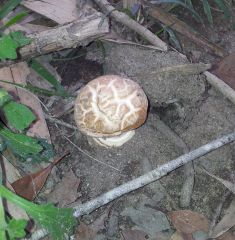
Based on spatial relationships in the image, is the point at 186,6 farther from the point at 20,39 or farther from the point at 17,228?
the point at 17,228

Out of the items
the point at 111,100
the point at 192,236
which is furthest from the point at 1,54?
the point at 192,236

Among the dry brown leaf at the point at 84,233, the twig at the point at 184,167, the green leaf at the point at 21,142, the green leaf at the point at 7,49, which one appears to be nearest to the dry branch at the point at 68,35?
the green leaf at the point at 7,49

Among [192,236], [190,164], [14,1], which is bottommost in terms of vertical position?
[192,236]

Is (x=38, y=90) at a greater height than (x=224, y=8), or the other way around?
(x=224, y=8)

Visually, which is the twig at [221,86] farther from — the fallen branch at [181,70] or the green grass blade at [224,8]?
the green grass blade at [224,8]

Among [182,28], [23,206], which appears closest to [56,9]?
[182,28]

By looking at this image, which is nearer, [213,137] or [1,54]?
[1,54]

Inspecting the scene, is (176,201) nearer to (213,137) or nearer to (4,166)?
(213,137)
